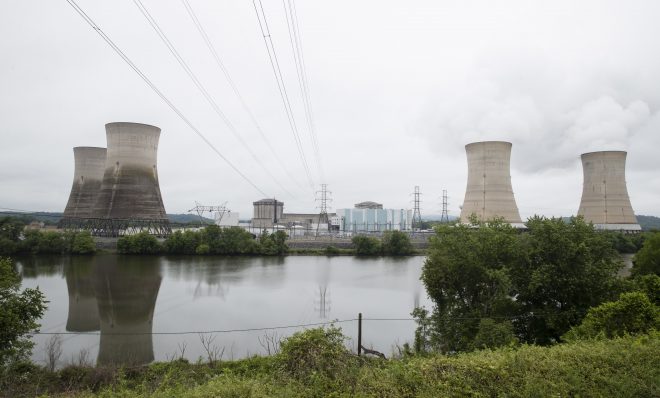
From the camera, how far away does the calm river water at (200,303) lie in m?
6.90

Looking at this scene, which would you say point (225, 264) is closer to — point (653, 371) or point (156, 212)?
point (156, 212)

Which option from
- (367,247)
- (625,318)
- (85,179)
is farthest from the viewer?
(85,179)

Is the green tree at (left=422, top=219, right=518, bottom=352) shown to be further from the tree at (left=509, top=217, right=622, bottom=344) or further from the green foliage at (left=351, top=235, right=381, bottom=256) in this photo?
the green foliage at (left=351, top=235, right=381, bottom=256)

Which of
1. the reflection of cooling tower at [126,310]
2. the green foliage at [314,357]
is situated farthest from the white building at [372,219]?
the green foliage at [314,357]

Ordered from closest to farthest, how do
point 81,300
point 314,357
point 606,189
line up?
point 314,357 < point 81,300 < point 606,189

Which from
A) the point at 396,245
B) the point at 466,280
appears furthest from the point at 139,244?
the point at 466,280

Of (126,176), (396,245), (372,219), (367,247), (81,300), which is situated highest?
(126,176)

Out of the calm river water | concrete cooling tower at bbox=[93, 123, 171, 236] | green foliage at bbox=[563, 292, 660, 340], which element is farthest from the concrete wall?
concrete cooling tower at bbox=[93, 123, 171, 236]

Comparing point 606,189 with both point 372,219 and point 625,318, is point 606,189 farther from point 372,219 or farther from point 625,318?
point 372,219

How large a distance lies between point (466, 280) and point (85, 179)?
25607 millimetres

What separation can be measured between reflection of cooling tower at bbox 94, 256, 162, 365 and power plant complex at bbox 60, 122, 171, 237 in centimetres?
424

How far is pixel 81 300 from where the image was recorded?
10.5m

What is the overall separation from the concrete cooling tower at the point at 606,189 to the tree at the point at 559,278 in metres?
16.9

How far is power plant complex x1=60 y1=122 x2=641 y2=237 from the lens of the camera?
59.0 ft
